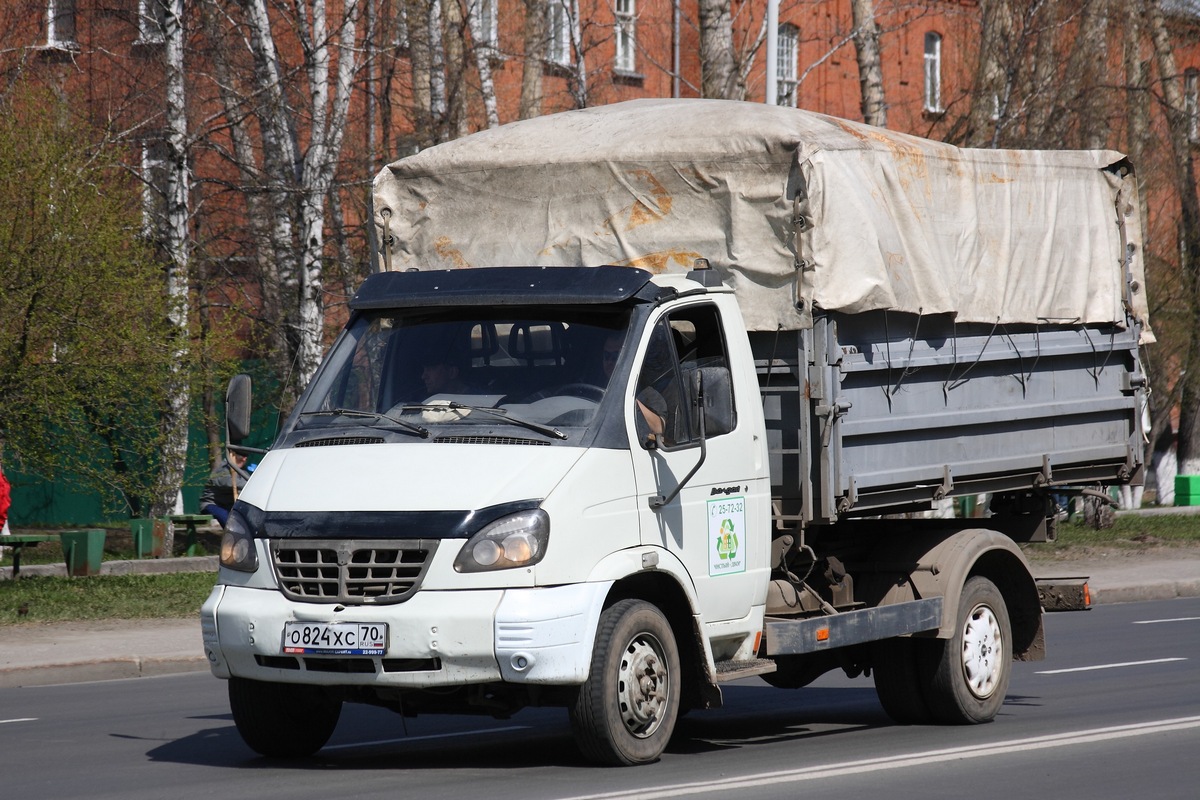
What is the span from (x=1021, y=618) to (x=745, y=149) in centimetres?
331

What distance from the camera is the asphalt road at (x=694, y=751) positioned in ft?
24.2

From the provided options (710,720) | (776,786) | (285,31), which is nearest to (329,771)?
(776,786)

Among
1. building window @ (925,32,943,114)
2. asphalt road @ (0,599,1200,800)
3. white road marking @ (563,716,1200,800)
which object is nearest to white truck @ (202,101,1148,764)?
asphalt road @ (0,599,1200,800)

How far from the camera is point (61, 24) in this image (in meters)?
24.6

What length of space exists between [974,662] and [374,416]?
3753 millimetres

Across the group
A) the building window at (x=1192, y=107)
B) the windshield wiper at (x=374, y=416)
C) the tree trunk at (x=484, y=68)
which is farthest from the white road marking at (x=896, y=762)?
the building window at (x=1192, y=107)

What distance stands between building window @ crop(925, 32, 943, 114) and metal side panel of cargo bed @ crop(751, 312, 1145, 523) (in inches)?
740

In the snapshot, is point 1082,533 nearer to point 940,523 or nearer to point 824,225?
point 940,523

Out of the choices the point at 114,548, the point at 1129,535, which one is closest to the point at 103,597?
the point at 114,548

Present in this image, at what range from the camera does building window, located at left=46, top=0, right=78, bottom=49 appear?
952 inches

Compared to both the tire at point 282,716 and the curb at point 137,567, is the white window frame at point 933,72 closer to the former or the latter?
the curb at point 137,567

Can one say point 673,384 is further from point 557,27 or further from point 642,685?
point 557,27

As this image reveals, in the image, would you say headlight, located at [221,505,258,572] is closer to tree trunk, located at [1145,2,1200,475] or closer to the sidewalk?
the sidewalk

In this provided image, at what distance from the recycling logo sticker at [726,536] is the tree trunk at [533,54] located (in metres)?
17.3
